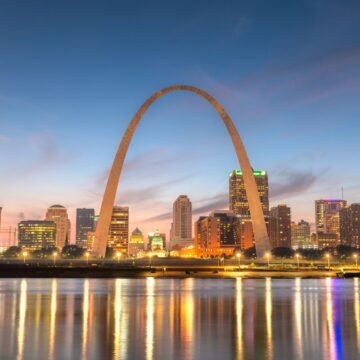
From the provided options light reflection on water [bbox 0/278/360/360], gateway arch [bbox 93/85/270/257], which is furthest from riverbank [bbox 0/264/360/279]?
light reflection on water [bbox 0/278/360/360]

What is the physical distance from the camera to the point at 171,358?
1388 centimetres

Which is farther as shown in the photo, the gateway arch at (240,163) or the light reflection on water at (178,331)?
the gateway arch at (240,163)

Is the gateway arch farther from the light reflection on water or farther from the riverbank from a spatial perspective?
the light reflection on water

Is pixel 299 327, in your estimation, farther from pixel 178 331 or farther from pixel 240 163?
pixel 240 163

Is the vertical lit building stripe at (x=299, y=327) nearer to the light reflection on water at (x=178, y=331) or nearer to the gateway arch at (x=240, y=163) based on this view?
the light reflection on water at (x=178, y=331)

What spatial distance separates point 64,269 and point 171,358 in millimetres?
77249

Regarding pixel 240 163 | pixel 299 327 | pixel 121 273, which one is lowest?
pixel 299 327

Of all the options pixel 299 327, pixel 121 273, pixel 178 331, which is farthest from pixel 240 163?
pixel 178 331

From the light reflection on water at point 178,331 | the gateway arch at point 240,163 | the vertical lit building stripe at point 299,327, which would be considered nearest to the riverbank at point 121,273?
the gateway arch at point 240,163

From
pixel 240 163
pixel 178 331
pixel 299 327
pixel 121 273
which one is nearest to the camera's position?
pixel 178 331

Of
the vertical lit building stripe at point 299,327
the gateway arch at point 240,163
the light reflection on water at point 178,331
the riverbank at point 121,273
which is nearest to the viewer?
the light reflection on water at point 178,331

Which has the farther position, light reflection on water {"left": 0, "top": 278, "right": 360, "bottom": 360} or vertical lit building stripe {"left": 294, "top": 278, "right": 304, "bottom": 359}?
vertical lit building stripe {"left": 294, "top": 278, "right": 304, "bottom": 359}

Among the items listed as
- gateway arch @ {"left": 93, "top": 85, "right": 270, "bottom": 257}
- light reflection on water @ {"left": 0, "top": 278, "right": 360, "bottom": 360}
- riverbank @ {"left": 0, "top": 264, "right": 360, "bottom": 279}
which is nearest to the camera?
light reflection on water @ {"left": 0, "top": 278, "right": 360, "bottom": 360}

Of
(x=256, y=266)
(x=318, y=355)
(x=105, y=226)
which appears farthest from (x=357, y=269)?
(x=318, y=355)
